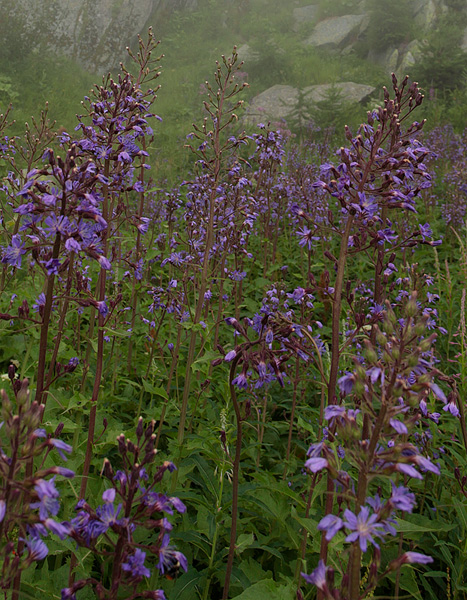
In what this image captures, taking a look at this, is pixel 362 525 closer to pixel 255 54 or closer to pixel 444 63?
pixel 444 63

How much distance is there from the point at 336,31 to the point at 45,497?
3262 cm

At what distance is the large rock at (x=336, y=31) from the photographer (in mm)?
27891

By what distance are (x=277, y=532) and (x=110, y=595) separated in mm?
1802

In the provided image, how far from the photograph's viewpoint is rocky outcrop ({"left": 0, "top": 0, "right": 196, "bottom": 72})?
2217 centimetres

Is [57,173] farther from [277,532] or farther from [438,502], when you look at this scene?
[438,502]

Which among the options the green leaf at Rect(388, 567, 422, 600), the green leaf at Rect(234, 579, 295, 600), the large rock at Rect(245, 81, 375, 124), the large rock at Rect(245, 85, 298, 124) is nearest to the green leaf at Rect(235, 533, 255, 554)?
the green leaf at Rect(234, 579, 295, 600)

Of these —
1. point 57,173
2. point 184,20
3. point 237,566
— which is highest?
point 184,20

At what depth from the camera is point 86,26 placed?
23906mm

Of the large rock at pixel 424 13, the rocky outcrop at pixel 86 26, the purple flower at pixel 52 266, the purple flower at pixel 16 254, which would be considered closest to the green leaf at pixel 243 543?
the purple flower at pixel 52 266

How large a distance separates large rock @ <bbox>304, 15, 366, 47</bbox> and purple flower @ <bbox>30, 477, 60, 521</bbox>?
3089 centimetres

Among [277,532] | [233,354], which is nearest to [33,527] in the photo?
[233,354]

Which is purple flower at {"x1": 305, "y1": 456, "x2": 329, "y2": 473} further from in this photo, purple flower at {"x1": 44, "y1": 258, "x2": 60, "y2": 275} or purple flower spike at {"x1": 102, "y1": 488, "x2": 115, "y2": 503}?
purple flower at {"x1": 44, "y1": 258, "x2": 60, "y2": 275}

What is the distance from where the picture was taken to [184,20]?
29.1m

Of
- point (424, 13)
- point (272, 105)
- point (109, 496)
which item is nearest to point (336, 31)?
point (424, 13)
